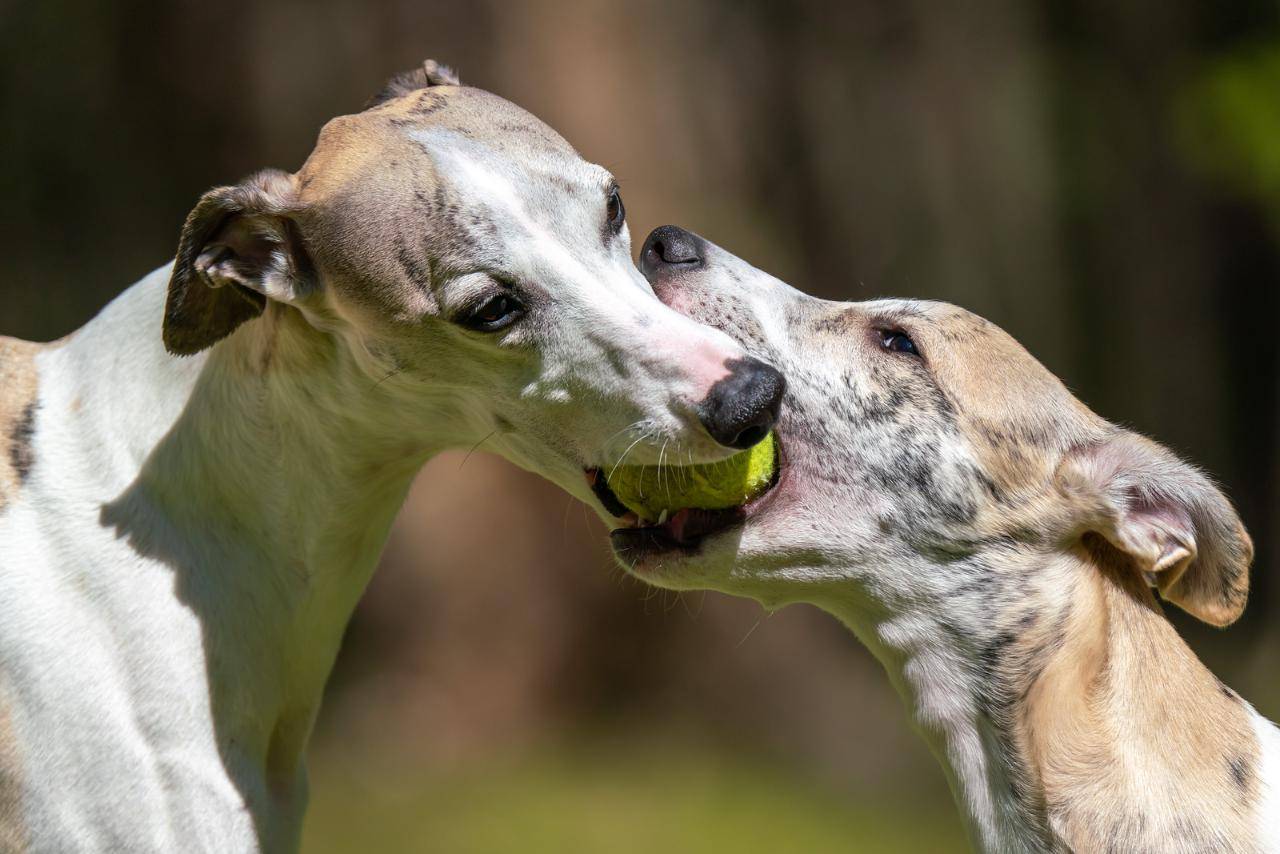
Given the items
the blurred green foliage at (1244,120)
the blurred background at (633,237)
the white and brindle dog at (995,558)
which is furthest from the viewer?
the blurred green foliage at (1244,120)

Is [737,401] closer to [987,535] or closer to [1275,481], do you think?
[987,535]

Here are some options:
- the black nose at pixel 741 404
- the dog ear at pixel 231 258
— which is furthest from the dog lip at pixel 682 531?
the dog ear at pixel 231 258

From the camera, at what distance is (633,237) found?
8258 mm

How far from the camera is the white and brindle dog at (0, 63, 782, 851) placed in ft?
10.1

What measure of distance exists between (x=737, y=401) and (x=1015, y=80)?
815 centimetres

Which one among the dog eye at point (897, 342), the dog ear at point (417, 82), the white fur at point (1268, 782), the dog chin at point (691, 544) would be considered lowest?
the white fur at point (1268, 782)

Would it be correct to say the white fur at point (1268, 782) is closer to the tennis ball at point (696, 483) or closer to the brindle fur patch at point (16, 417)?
the tennis ball at point (696, 483)

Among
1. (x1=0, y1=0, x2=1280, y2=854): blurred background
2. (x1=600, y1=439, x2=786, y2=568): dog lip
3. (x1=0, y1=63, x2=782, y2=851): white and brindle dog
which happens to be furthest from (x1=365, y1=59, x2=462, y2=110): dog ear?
(x1=0, y1=0, x2=1280, y2=854): blurred background

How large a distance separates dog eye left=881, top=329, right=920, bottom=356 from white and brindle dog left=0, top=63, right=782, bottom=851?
2.46ft

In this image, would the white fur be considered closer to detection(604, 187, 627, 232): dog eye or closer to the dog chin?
the dog chin

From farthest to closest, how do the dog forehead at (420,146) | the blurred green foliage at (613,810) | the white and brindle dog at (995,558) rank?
the blurred green foliage at (613,810), the white and brindle dog at (995,558), the dog forehead at (420,146)

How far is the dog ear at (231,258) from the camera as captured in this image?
3195 mm

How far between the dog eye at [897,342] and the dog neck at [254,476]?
1.14 m

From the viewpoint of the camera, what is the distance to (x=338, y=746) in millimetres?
8727
